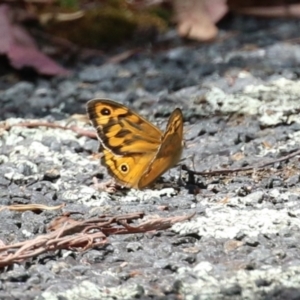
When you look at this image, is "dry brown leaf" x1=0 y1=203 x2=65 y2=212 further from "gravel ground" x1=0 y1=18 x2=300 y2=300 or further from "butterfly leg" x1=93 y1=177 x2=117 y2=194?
"butterfly leg" x1=93 y1=177 x2=117 y2=194

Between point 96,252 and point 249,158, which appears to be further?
point 249,158

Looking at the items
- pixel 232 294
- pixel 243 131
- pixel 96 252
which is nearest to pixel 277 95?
pixel 243 131

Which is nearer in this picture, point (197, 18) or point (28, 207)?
point (28, 207)

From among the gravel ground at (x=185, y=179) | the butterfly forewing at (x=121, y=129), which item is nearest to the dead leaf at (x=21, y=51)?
the gravel ground at (x=185, y=179)

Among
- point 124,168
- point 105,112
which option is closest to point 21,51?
point 105,112

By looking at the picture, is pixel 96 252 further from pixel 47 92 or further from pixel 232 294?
pixel 47 92

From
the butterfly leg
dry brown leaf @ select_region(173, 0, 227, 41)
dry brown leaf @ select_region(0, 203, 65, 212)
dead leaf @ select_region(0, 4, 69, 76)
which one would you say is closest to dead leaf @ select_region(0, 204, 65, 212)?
dry brown leaf @ select_region(0, 203, 65, 212)

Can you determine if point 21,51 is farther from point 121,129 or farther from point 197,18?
point 121,129

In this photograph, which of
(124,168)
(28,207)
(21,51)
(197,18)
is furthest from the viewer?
(197,18)
